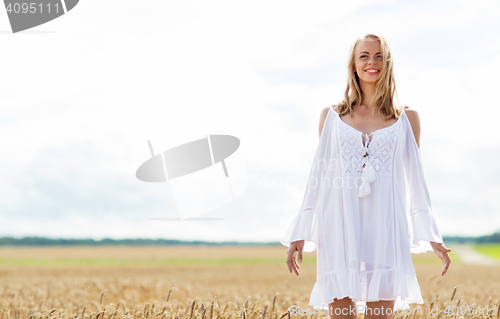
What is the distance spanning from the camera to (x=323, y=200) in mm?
3340

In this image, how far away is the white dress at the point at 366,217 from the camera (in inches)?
123

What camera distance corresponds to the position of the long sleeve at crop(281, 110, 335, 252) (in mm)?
3287

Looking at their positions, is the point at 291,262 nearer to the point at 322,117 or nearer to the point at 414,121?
the point at 322,117

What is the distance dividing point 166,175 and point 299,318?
4.19 metres

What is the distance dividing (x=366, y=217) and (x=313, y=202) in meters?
0.37

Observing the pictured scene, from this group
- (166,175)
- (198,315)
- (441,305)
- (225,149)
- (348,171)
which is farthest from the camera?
(225,149)

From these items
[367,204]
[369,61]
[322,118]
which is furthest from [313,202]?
[369,61]

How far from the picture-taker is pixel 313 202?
3.38 metres

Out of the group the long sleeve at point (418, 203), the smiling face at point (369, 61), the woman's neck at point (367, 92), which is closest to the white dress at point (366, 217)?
the long sleeve at point (418, 203)

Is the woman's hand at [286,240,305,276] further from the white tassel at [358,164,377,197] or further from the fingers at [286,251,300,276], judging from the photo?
the white tassel at [358,164,377,197]

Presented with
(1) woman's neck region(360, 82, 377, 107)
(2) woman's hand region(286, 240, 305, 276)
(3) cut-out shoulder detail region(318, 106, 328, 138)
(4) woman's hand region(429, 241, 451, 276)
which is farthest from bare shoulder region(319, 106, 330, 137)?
(4) woman's hand region(429, 241, 451, 276)

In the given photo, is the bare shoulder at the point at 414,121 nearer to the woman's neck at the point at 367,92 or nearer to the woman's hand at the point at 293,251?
the woman's neck at the point at 367,92

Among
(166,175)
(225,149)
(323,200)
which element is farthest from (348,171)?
(225,149)

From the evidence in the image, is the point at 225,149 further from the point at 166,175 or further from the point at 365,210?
the point at 365,210
